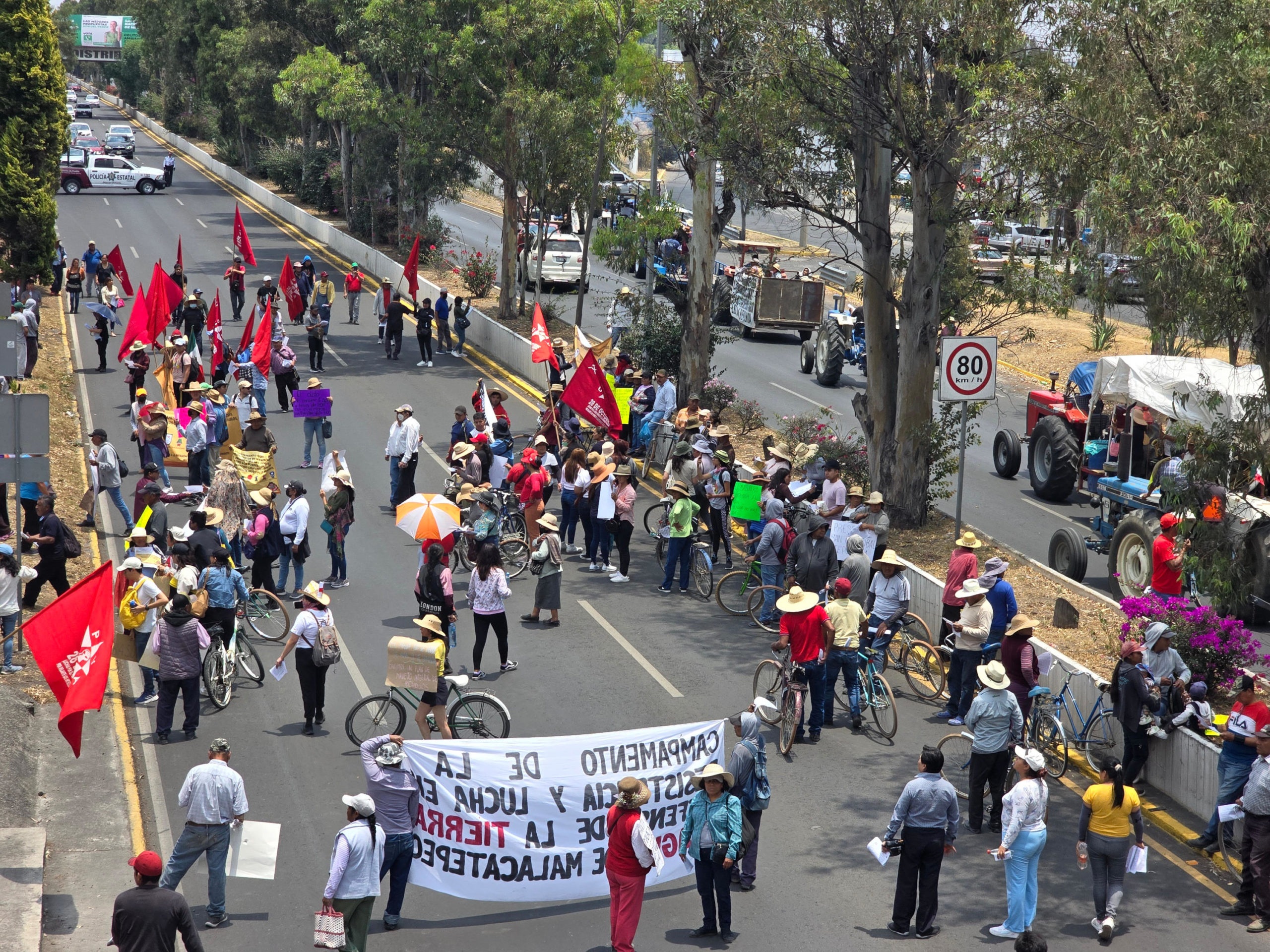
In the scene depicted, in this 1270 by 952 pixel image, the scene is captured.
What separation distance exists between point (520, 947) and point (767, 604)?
7.70 meters

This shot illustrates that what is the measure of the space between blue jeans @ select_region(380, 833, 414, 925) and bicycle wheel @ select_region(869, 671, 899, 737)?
5608 millimetres

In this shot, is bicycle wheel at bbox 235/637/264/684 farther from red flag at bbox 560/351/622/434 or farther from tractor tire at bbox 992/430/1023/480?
tractor tire at bbox 992/430/1023/480

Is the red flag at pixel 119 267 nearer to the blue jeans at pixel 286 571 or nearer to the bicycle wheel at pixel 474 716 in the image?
the blue jeans at pixel 286 571

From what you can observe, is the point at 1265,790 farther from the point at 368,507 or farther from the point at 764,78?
the point at 368,507

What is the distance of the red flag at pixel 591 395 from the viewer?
68.2 feet

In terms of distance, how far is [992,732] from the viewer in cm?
1184

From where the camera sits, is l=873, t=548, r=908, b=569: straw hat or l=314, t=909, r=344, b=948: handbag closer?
l=314, t=909, r=344, b=948: handbag

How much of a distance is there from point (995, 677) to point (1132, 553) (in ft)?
24.5

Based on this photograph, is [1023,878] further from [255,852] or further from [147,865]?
[147,865]

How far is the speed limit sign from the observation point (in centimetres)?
1667

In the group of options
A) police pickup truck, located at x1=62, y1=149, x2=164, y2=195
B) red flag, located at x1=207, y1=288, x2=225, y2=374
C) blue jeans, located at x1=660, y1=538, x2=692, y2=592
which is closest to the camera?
blue jeans, located at x1=660, y1=538, x2=692, y2=592

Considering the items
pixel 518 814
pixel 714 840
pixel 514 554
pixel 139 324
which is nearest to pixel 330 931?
pixel 518 814

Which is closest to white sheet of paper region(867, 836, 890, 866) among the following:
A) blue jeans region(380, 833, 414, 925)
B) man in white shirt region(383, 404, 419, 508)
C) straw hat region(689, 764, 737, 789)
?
straw hat region(689, 764, 737, 789)

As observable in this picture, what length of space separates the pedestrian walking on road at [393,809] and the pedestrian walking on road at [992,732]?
5.13 m
